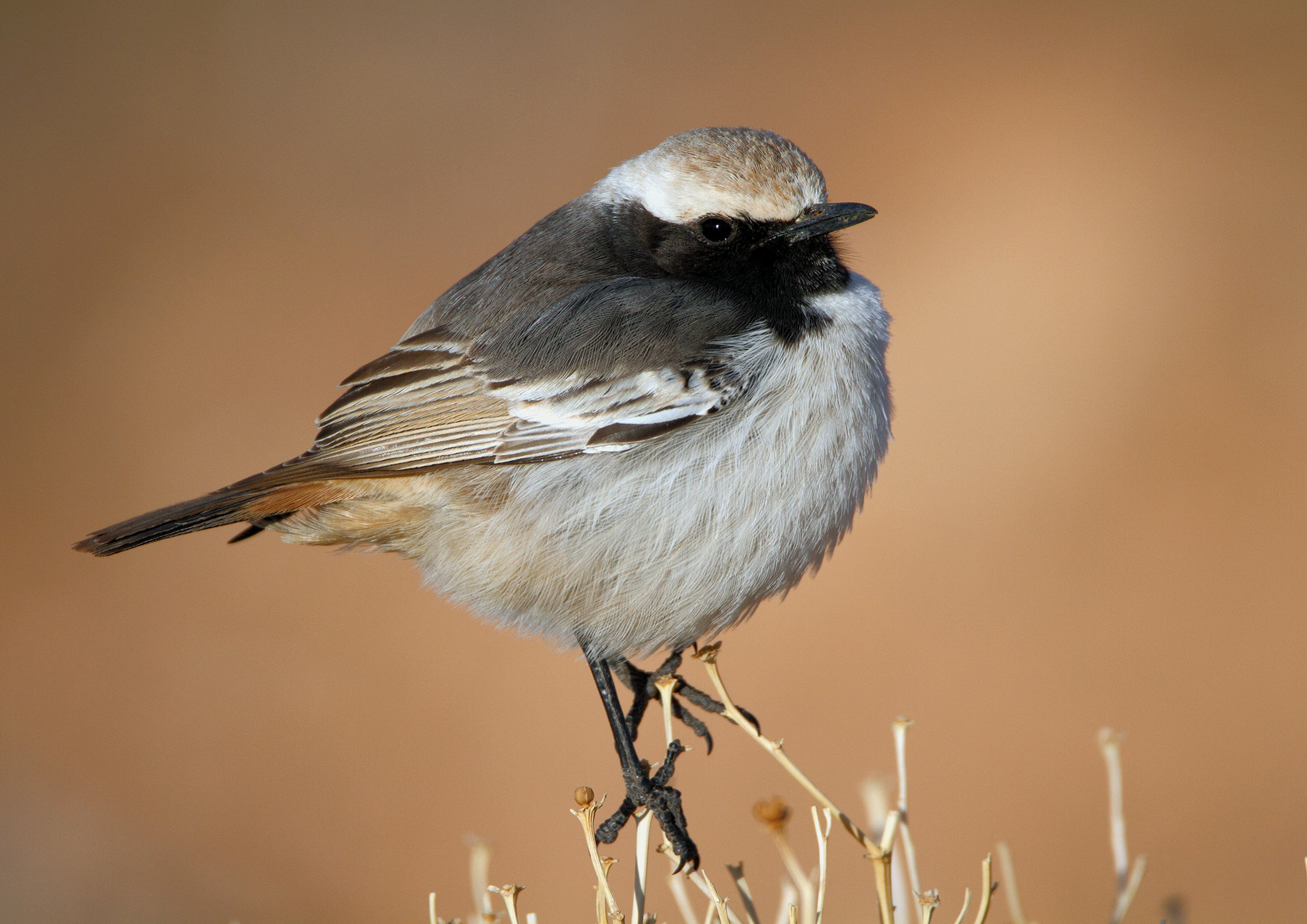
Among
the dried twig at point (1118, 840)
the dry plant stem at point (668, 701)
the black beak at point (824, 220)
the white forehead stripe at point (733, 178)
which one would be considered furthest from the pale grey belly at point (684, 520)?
the dried twig at point (1118, 840)

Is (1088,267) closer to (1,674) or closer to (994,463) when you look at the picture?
(994,463)

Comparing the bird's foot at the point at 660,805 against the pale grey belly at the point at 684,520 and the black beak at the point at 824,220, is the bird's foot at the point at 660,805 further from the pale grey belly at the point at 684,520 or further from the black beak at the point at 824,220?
the black beak at the point at 824,220

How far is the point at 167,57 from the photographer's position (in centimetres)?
895

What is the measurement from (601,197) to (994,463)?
4293 millimetres

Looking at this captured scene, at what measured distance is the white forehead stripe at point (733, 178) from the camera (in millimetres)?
3279

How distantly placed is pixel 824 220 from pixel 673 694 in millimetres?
1585

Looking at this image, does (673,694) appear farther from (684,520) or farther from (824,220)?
(824,220)

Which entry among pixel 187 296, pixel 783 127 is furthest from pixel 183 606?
pixel 783 127

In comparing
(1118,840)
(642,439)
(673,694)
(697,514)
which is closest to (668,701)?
(697,514)

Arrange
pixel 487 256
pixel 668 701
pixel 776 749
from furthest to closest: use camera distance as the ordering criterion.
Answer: pixel 487 256, pixel 668 701, pixel 776 749

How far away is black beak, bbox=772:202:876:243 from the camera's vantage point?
10.7ft

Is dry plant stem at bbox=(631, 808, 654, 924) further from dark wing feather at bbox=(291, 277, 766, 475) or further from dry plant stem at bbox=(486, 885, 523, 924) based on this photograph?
dark wing feather at bbox=(291, 277, 766, 475)

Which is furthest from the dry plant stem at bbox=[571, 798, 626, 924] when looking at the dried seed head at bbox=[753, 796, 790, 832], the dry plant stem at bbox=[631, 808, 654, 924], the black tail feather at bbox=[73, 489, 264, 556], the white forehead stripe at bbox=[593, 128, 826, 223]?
the white forehead stripe at bbox=[593, 128, 826, 223]

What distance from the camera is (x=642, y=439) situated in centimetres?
319
